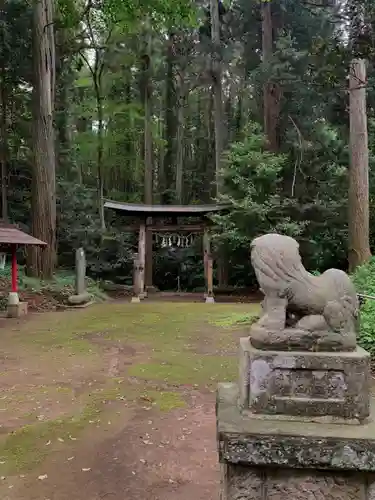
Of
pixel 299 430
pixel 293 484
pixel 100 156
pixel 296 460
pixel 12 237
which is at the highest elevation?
pixel 100 156

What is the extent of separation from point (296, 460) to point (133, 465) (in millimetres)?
1938

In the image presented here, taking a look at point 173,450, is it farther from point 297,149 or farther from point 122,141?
point 122,141

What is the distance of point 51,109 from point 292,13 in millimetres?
10228

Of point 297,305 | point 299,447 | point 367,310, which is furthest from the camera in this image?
point 367,310

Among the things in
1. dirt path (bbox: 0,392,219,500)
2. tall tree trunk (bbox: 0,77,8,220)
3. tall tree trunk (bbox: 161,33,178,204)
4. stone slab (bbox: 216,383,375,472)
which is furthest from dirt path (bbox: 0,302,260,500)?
tall tree trunk (bbox: 161,33,178,204)

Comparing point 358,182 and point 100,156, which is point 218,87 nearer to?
point 100,156

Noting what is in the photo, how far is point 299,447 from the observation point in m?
2.12

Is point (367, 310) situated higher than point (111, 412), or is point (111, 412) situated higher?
point (367, 310)

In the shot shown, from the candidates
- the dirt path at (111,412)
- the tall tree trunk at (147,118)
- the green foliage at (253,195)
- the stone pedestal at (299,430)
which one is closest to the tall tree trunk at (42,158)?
the green foliage at (253,195)

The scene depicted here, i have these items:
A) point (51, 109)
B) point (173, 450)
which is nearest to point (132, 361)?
point (173, 450)

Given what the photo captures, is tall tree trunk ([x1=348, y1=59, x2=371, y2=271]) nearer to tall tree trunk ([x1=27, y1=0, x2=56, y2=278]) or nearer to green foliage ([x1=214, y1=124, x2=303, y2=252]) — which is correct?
green foliage ([x1=214, y1=124, x2=303, y2=252])

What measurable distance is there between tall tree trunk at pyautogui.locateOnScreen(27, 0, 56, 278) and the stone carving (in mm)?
13464

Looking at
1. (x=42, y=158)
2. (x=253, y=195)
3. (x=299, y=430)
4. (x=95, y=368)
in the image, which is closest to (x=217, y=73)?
(x=253, y=195)

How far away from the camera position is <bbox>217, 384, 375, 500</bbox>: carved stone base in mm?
2105
